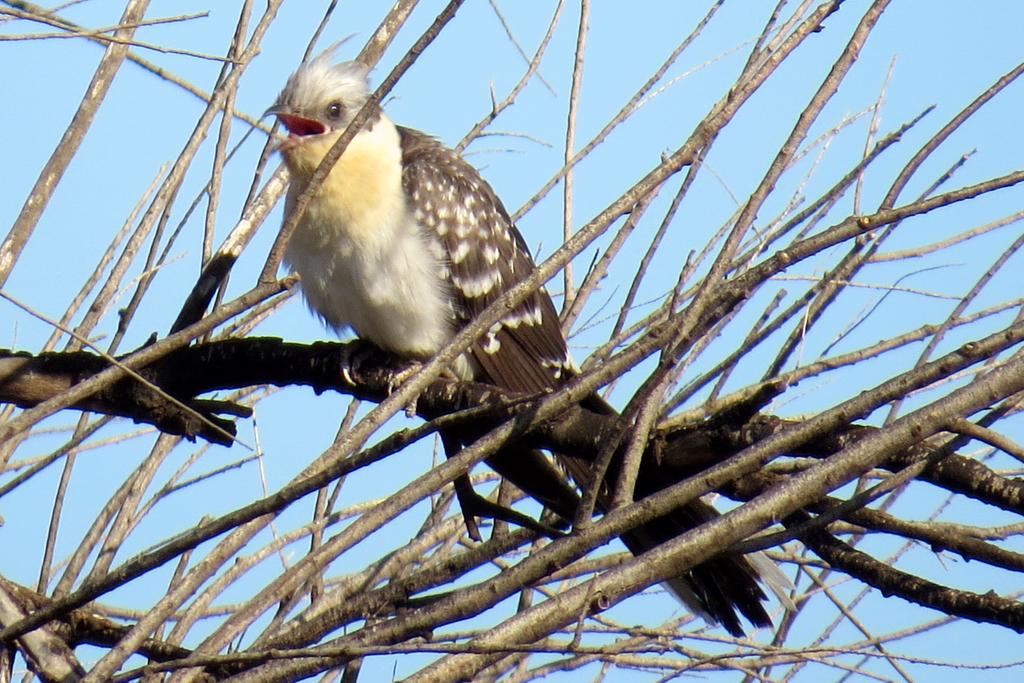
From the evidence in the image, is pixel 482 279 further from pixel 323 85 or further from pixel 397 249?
pixel 323 85

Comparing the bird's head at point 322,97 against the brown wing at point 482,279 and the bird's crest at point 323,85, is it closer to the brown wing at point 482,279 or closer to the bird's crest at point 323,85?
the bird's crest at point 323,85

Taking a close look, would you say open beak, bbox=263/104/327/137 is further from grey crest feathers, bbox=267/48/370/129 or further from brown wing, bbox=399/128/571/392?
brown wing, bbox=399/128/571/392

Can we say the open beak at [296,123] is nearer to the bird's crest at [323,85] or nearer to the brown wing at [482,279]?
the bird's crest at [323,85]

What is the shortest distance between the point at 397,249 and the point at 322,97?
65 centimetres

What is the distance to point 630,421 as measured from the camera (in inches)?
94.0

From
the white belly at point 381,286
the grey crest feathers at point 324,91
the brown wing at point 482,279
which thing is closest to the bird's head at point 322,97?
the grey crest feathers at point 324,91

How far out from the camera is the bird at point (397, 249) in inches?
166

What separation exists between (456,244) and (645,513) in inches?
94.6

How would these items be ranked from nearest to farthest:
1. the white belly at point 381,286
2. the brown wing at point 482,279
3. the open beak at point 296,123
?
the white belly at point 381,286, the brown wing at point 482,279, the open beak at point 296,123

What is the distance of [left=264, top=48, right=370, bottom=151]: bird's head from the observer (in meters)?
4.44

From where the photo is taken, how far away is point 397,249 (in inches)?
168

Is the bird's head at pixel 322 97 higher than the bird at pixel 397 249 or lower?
higher

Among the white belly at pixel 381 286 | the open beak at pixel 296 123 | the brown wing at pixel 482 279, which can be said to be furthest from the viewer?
the open beak at pixel 296 123

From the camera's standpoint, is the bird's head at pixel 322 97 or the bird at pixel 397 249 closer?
the bird at pixel 397 249
